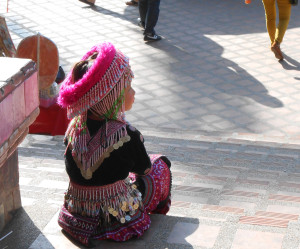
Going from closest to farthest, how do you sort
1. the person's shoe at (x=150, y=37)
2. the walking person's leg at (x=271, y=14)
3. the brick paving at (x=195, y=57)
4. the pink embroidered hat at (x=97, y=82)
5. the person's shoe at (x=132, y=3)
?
the pink embroidered hat at (x=97, y=82) → the brick paving at (x=195, y=57) → the walking person's leg at (x=271, y=14) → the person's shoe at (x=150, y=37) → the person's shoe at (x=132, y=3)

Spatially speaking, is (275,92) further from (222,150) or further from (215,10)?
(215,10)

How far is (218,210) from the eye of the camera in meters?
3.65

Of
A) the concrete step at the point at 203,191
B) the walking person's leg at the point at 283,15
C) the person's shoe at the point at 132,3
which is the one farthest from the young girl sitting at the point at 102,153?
the person's shoe at the point at 132,3

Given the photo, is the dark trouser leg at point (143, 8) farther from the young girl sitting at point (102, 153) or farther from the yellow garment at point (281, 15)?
the young girl sitting at point (102, 153)

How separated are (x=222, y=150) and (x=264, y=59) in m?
2.52

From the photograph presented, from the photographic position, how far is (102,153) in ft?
10.1

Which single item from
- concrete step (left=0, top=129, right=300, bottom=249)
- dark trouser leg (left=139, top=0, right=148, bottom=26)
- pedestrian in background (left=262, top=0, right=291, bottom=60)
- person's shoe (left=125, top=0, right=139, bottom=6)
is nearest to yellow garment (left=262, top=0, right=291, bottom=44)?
pedestrian in background (left=262, top=0, right=291, bottom=60)

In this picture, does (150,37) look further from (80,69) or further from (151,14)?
(80,69)

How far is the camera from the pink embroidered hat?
116 inches

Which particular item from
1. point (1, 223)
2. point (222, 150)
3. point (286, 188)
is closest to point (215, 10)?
point (222, 150)

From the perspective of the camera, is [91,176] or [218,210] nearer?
[91,176]

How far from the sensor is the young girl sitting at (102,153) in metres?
3.00

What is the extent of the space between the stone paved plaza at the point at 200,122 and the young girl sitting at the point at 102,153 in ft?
0.36

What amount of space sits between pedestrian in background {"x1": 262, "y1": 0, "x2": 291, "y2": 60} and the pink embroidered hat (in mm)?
4552
